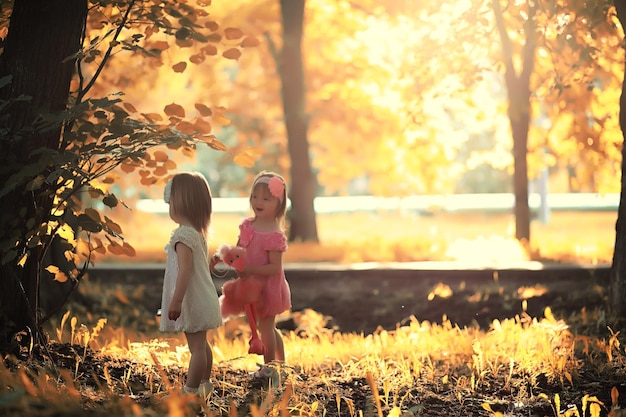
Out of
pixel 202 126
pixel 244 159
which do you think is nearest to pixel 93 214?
pixel 202 126

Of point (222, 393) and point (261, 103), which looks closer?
point (222, 393)

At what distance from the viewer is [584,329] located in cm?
742

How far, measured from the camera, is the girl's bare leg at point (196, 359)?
5066mm

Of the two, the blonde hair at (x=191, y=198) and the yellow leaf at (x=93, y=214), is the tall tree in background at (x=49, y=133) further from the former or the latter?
the blonde hair at (x=191, y=198)

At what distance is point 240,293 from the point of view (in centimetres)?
572

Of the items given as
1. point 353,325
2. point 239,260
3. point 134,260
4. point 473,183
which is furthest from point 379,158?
point 473,183

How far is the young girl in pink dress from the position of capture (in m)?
5.72

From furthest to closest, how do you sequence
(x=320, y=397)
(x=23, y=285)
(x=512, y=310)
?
(x=512, y=310) < (x=23, y=285) < (x=320, y=397)

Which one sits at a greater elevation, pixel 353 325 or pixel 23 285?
pixel 23 285

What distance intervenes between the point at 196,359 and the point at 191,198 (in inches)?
36.5

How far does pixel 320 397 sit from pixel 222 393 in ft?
1.82

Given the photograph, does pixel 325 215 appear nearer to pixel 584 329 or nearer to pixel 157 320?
pixel 157 320

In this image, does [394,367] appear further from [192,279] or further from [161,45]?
[161,45]

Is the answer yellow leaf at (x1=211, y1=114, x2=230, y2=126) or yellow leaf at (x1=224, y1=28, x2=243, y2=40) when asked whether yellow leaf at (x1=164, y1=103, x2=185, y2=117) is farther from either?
yellow leaf at (x1=224, y1=28, x2=243, y2=40)
